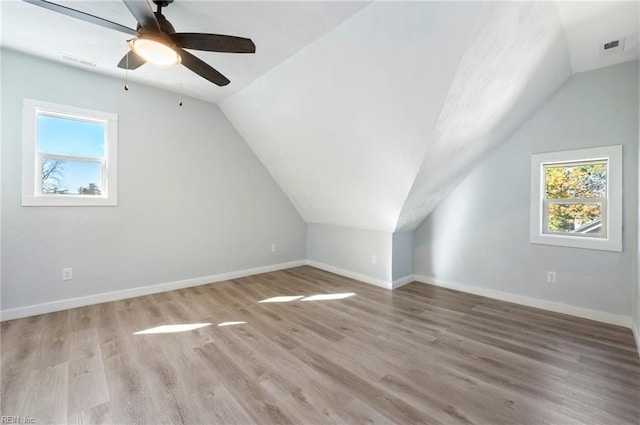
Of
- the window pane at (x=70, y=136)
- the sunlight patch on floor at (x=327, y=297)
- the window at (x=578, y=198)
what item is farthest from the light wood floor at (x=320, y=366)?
the window pane at (x=70, y=136)

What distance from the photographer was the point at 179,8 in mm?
1938

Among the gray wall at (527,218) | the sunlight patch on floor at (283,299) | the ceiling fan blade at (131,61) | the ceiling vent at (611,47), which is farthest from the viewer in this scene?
the sunlight patch on floor at (283,299)

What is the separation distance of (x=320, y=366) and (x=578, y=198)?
3.29 metres

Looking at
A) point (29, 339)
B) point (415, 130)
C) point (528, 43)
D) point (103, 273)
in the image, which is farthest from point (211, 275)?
point (528, 43)

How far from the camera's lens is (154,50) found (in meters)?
1.80

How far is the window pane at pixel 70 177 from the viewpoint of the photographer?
2836 mm

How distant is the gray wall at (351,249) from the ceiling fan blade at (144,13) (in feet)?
10.7

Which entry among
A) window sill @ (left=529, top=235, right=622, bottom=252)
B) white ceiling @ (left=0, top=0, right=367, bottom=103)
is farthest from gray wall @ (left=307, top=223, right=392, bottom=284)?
white ceiling @ (left=0, top=0, right=367, bottom=103)

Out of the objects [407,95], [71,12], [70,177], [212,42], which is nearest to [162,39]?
[212,42]

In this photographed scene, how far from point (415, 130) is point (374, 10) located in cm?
97

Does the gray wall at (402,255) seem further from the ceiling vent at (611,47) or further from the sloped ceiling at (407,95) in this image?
the ceiling vent at (611,47)

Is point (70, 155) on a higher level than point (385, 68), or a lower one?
lower

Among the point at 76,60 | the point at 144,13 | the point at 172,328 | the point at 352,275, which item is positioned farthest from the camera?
the point at 352,275

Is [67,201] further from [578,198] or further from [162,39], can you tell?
[578,198]
